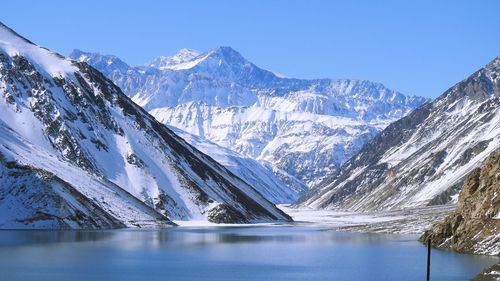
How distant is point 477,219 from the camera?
11212 centimetres

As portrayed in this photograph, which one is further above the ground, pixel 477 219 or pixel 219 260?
pixel 477 219

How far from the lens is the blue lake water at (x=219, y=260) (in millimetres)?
87312

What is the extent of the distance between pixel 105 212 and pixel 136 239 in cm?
4818

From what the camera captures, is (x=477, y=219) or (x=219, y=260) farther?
(x=477, y=219)

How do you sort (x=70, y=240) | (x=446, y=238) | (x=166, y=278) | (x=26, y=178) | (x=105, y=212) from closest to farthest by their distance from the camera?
(x=166, y=278)
(x=446, y=238)
(x=70, y=240)
(x=26, y=178)
(x=105, y=212)

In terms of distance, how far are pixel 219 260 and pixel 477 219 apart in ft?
112

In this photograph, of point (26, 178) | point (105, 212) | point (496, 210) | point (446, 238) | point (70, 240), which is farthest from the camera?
point (105, 212)

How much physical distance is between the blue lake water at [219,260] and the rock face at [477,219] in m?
3.53

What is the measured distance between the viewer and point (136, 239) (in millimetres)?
147000

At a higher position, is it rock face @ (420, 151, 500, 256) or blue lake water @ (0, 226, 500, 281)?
rock face @ (420, 151, 500, 256)

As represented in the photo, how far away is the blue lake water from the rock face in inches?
139

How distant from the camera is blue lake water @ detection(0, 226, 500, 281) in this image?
286 ft

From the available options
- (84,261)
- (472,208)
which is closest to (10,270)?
(84,261)

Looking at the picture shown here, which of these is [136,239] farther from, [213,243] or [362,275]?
[362,275]
